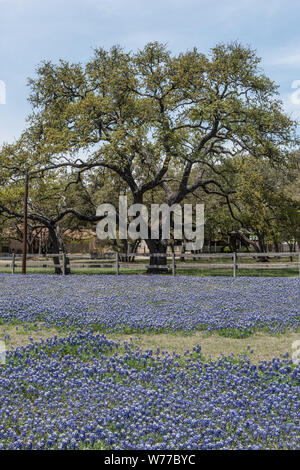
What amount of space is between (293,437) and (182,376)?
179 cm

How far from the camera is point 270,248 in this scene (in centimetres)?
6856

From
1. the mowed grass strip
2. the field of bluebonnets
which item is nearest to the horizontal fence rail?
the field of bluebonnets

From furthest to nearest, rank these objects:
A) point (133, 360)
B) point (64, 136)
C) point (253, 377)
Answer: point (64, 136)
point (133, 360)
point (253, 377)

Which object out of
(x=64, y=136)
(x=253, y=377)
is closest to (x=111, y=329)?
(x=253, y=377)

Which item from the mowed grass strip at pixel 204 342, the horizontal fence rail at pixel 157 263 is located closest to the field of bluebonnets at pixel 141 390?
the mowed grass strip at pixel 204 342

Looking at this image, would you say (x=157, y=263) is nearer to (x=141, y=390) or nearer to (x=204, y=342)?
(x=204, y=342)

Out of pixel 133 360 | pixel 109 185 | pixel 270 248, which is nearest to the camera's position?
pixel 133 360

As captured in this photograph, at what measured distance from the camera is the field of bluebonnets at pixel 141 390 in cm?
388

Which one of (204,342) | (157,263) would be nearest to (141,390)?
(204,342)

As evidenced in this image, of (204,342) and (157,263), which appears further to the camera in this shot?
(157,263)

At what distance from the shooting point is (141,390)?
16.2 ft

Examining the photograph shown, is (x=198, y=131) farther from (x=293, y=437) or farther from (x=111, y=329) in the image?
(x=293, y=437)

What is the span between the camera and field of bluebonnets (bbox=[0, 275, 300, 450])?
3883 millimetres

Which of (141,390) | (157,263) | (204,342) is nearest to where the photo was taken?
(141,390)
